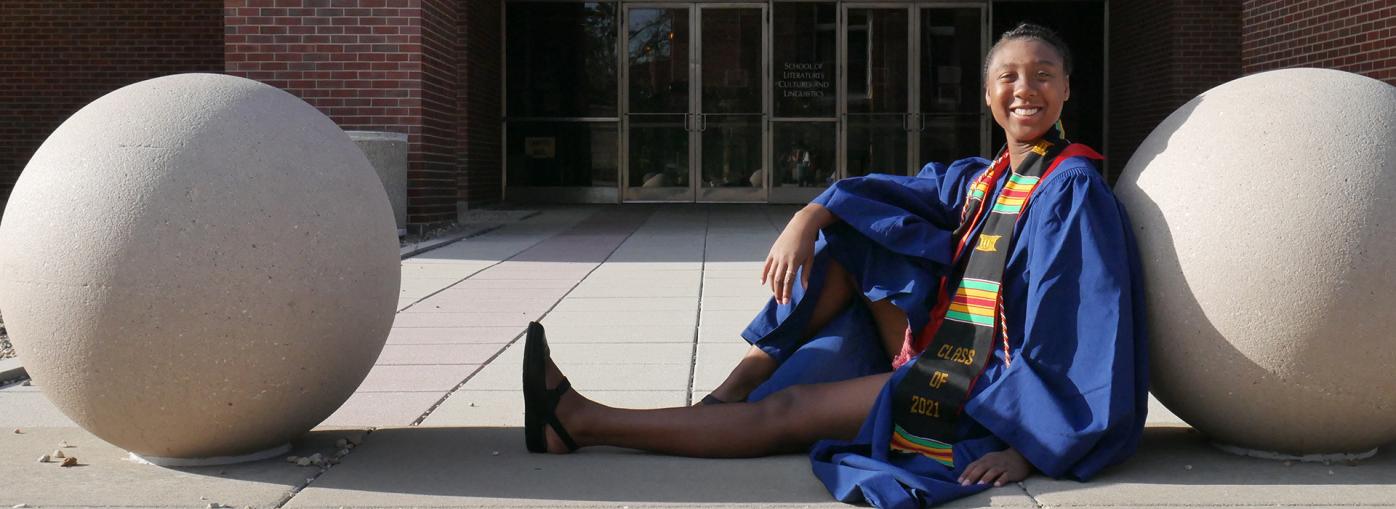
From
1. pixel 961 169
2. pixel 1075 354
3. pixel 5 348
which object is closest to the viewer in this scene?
pixel 1075 354

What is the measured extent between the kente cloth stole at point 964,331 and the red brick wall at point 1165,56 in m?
12.0

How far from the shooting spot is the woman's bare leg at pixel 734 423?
3516mm

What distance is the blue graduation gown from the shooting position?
316 centimetres

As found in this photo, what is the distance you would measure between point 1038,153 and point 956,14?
15.6m

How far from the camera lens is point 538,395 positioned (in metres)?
3.54

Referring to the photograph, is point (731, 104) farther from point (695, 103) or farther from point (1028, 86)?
point (1028, 86)

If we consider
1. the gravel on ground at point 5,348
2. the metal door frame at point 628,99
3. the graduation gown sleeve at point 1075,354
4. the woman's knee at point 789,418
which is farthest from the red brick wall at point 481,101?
the graduation gown sleeve at point 1075,354

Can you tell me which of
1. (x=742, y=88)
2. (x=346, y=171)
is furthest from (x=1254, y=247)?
(x=742, y=88)

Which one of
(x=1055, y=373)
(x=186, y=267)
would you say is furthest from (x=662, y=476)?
(x=186, y=267)

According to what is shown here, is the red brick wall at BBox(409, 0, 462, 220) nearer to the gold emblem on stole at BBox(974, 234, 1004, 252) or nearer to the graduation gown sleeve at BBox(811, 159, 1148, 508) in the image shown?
the gold emblem on stole at BBox(974, 234, 1004, 252)

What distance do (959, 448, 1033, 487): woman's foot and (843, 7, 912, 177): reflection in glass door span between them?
50.4 feet

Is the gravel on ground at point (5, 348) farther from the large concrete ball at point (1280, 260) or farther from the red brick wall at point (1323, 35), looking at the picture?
the red brick wall at point (1323, 35)

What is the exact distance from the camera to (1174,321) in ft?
10.9

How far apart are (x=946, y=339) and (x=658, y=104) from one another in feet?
50.8
